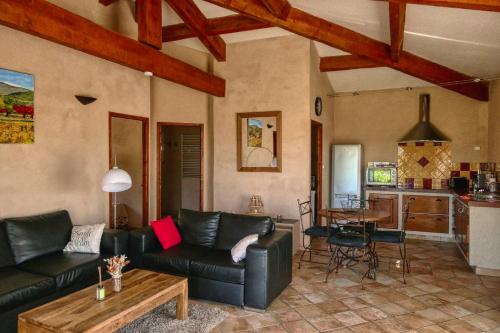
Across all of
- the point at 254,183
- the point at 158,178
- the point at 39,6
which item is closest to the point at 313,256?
the point at 254,183

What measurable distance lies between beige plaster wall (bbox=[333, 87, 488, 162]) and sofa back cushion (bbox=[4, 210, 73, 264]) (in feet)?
18.5

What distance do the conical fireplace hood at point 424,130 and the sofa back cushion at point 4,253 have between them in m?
6.37

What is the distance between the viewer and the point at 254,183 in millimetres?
6348

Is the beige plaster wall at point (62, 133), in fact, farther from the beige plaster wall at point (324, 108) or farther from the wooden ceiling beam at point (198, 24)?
the beige plaster wall at point (324, 108)

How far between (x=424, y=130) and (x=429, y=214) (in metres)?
1.56

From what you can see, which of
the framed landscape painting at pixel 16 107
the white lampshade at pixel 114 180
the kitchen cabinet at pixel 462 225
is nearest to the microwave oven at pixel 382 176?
the kitchen cabinet at pixel 462 225

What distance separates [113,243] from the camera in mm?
3971

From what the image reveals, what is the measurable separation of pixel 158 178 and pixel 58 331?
13.2 ft

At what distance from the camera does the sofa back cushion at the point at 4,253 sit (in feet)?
11.1

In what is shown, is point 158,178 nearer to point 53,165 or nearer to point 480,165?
point 53,165

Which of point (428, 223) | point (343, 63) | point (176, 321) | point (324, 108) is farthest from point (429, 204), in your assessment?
point (176, 321)

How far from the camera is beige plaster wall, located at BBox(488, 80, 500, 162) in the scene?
5.95 metres

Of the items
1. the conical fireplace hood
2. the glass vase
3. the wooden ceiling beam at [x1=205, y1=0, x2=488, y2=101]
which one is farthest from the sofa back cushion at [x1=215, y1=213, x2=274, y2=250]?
the conical fireplace hood

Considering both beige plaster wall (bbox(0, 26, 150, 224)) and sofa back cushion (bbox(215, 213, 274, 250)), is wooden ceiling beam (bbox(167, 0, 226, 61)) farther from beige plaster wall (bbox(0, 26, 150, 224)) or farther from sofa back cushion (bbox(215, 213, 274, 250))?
sofa back cushion (bbox(215, 213, 274, 250))
